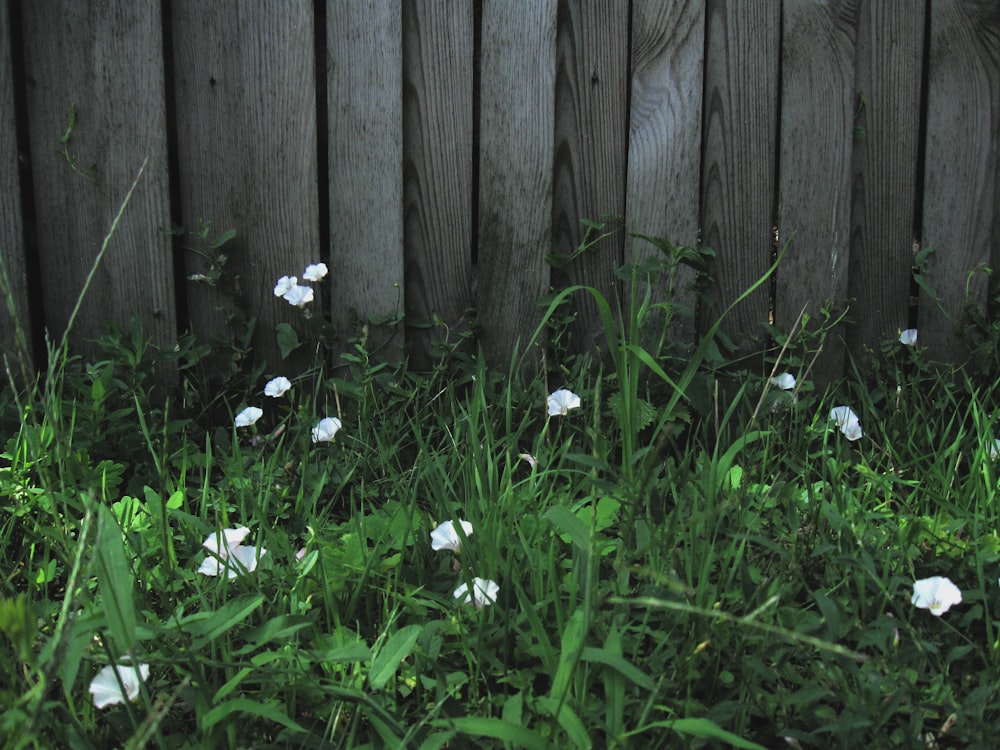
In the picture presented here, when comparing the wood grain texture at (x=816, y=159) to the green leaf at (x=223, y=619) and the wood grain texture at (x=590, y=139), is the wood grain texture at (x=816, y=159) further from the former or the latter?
the green leaf at (x=223, y=619)

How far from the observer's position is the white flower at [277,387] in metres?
2.32

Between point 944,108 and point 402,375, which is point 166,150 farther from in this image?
point 944,108

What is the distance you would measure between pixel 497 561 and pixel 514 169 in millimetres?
1221

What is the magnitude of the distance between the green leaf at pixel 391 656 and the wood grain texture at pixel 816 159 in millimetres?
1498

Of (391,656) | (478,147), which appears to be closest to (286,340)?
(478,147)

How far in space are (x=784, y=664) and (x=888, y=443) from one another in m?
0.83

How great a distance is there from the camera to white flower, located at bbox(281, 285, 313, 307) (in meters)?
2.40

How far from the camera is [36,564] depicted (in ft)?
5.93

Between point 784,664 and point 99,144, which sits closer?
point 784,664

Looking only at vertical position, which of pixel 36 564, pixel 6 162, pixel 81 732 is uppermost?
pixel 6 162

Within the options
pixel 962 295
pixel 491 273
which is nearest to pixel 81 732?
pixel 491 273

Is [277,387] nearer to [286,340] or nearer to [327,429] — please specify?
[286,340]

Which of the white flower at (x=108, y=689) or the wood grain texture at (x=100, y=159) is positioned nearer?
the white flower at (x=108, y=689)

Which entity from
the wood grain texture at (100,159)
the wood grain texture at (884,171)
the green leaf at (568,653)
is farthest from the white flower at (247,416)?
the wood grain texture at (884,171)
